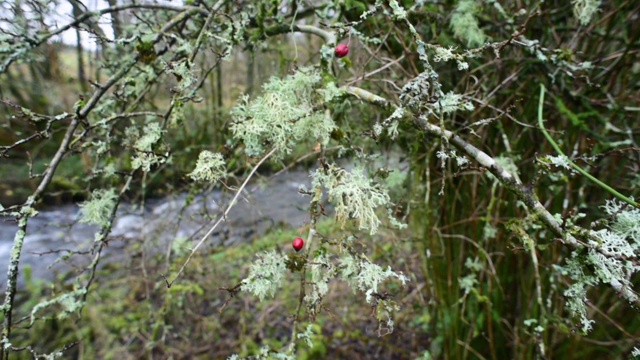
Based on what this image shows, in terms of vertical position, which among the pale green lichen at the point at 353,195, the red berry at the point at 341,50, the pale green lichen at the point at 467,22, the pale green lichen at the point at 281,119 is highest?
the pale green lichen at the point at 467,22

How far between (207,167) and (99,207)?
2.14 ft

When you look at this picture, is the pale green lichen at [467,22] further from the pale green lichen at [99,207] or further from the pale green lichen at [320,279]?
the pale green lichen at [99,207]

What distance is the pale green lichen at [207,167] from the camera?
1.08m

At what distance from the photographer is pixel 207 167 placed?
3.55 feet

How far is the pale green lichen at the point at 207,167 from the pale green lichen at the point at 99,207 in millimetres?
599

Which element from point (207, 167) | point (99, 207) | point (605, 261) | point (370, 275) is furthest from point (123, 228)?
point (605, 261)

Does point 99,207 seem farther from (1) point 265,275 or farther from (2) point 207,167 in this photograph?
(1) point 265,275

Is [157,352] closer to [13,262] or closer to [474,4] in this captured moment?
[13,262]

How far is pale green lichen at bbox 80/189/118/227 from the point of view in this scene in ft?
4.72

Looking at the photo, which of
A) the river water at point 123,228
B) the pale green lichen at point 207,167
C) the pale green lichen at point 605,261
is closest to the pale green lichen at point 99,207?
the pale green lichen at point 207,167

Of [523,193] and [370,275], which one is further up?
[523,193]

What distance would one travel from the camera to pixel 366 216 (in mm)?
979

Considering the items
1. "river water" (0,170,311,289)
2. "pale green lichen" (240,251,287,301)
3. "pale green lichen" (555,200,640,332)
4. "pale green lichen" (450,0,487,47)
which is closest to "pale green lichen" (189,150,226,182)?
"pale green lichen" (240,251,287,301)

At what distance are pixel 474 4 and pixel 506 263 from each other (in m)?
1.55
